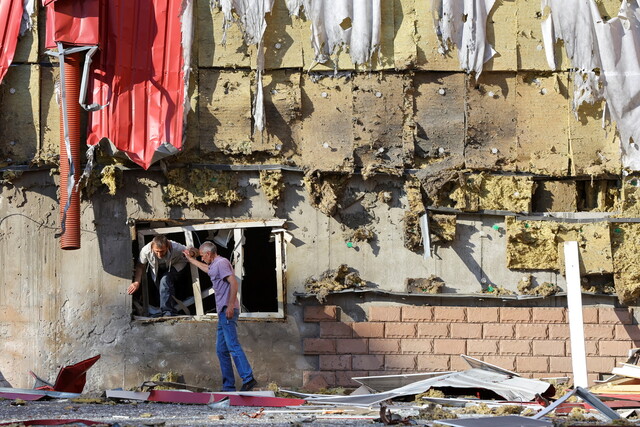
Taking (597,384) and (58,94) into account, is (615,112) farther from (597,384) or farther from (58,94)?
(58,94)

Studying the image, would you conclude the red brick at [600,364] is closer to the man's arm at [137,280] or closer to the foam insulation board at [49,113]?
the man's arm at [137,280]

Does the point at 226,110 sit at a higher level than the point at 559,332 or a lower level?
higher

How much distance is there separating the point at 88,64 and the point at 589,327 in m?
6.10

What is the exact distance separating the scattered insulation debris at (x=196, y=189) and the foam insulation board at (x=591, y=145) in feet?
12.4

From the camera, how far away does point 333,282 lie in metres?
11.0

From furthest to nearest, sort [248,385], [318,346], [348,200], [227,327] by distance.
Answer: [348,200] → [318,346] → [227,327] → [248,385]

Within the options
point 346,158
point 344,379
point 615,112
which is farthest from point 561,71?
point 344,379

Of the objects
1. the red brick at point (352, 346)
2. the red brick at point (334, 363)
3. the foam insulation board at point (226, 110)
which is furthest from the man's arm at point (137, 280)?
the red brick at point (352, 346)

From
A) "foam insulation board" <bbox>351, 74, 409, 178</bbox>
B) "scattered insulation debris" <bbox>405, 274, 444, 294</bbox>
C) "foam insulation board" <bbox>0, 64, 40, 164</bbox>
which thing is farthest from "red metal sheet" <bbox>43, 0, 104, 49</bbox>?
"scattered insulation debris" <bbox>405, 274, 444, 294</bbox>

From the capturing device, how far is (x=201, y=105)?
1109 centimetres

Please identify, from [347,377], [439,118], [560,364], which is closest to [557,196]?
[439,118]

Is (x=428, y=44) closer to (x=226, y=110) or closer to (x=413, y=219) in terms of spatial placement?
(x=413, y=219)

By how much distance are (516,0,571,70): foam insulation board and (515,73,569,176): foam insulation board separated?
147 mm

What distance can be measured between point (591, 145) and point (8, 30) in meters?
6.50
